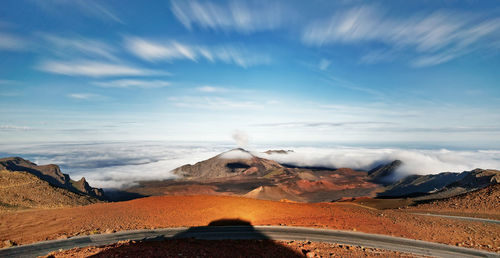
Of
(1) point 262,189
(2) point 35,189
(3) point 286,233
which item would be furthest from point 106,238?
(1) point 262,189

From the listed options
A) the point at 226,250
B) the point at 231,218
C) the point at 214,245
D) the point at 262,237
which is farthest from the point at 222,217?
the point at 226,250

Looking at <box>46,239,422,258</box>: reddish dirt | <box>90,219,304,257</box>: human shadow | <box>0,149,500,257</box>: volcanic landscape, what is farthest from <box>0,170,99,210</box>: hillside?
<box>90,219,304,257</box>: human shadow

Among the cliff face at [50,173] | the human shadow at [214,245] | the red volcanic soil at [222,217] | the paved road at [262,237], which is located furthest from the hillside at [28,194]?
the cliff face at [50,173]

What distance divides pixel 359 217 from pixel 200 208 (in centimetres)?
2376

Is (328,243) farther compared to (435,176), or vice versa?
(435,176)

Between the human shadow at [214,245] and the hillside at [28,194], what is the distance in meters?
43.5

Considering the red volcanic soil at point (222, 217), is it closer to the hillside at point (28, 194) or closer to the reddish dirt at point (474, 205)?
the reddish dirt at point (474, 205)

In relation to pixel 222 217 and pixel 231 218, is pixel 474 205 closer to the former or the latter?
pixel 231 218

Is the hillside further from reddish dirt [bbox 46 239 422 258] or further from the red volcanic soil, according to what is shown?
reddish dirt [bbox 46 239 422 258]

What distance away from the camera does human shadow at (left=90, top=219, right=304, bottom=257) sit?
58.7 ft

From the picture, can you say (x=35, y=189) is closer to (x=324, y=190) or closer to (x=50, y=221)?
(x=50, y=221)

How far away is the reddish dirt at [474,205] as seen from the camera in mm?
42769

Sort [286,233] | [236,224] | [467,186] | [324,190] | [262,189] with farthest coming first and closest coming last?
[324,190], [262,189], [467,186], [236,224], [286,233]

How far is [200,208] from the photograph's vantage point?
40250mm
